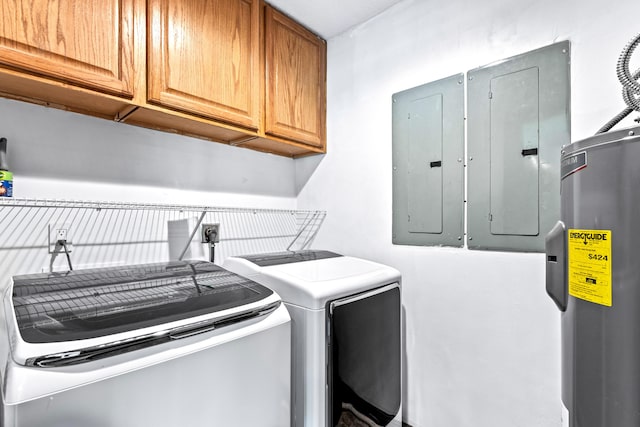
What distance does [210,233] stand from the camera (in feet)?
6.20

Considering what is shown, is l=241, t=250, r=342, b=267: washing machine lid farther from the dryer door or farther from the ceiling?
the ceiling

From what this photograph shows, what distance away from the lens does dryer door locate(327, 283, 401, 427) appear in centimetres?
132

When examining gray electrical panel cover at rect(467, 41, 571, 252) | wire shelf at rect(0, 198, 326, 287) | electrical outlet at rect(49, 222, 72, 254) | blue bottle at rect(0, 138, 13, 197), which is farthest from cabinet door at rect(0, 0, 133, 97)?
gray electrical panel cover at rect(467, 41, 571, 252)

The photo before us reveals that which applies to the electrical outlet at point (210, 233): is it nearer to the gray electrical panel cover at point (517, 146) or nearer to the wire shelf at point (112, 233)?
the wire shelf at point (112, 233)

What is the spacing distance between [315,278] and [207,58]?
1.23 m

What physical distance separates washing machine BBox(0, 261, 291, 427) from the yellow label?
37.4 inches

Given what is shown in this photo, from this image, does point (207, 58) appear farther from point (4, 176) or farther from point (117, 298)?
point (117, 298)

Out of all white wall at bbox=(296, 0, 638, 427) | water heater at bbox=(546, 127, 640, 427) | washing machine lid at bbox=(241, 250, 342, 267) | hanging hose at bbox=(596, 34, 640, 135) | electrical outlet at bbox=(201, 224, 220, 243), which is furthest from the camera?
electrical outlet at bbox=(201, 224, 220, 243)

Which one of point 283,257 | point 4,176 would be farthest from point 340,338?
point 4,176

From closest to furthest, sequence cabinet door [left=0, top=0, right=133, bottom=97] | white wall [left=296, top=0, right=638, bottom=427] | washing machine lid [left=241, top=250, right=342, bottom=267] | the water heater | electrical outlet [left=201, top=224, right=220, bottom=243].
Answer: the water heater < cabinet door [left=0, top=0, right=133, bottom=97] < white wall [left=296, top=0, right=638, bottom=427] < washing machine lid [left=241, top=250, right=342, bottom=267] < electrical outlet [left=201, top=224, right=220, bottom=243]

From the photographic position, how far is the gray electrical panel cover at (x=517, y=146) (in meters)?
1.40

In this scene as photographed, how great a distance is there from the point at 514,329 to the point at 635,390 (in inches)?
31.6

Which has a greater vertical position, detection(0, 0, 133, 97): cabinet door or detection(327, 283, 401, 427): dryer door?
detection(0, 0, 133, 97): cabinet door

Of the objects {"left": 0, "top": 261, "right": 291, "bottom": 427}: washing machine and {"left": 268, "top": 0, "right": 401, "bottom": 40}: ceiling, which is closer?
{"left": 0, "top": 261, "right": 291, "bottom": 427}: washing machine
